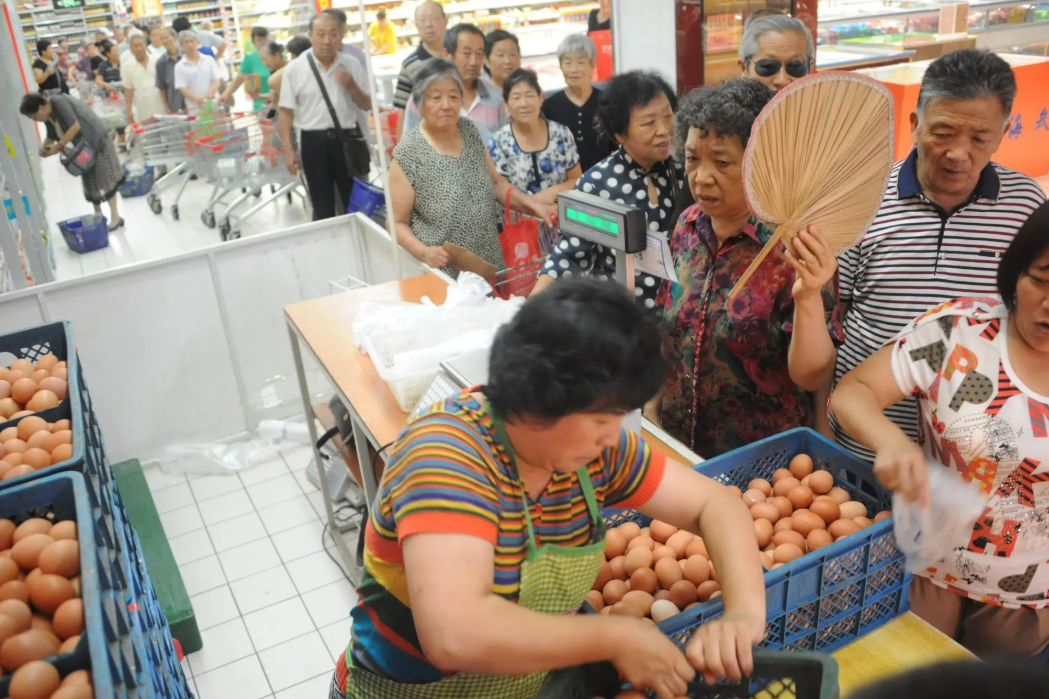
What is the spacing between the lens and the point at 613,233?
5.55 ft

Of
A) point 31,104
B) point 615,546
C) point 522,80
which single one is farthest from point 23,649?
point 31,104

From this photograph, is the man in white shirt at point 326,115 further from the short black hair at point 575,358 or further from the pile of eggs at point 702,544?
the short black hair at point 575,358

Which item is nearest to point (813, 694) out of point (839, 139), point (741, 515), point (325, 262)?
point (741, 515)

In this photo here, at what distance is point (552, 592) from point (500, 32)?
5.21 meters

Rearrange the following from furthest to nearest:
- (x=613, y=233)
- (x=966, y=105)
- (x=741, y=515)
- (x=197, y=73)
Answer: (x=197, y=73), (x=966, y=105), (x=613, y=233), (x=741, y=515)

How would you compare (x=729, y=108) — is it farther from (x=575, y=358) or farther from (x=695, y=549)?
(x=575, y=358)

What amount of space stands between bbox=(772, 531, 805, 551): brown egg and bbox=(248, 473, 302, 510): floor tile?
3202mm

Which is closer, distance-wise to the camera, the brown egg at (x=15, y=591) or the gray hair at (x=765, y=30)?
the brown egg at (x=15, y=591)

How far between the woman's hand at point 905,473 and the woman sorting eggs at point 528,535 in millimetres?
350

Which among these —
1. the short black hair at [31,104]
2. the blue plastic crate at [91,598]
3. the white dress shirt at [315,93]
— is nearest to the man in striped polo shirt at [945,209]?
the blue plastic crate at [91,598]

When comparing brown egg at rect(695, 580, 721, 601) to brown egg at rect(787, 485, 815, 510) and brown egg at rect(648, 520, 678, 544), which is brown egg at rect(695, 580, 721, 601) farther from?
brown egg at rect(787, 485, 815, 510)

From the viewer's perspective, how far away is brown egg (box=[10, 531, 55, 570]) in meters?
1.88

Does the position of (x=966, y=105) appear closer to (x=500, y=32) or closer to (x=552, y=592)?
(x=552, y=592)

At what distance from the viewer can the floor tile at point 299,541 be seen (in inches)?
153
